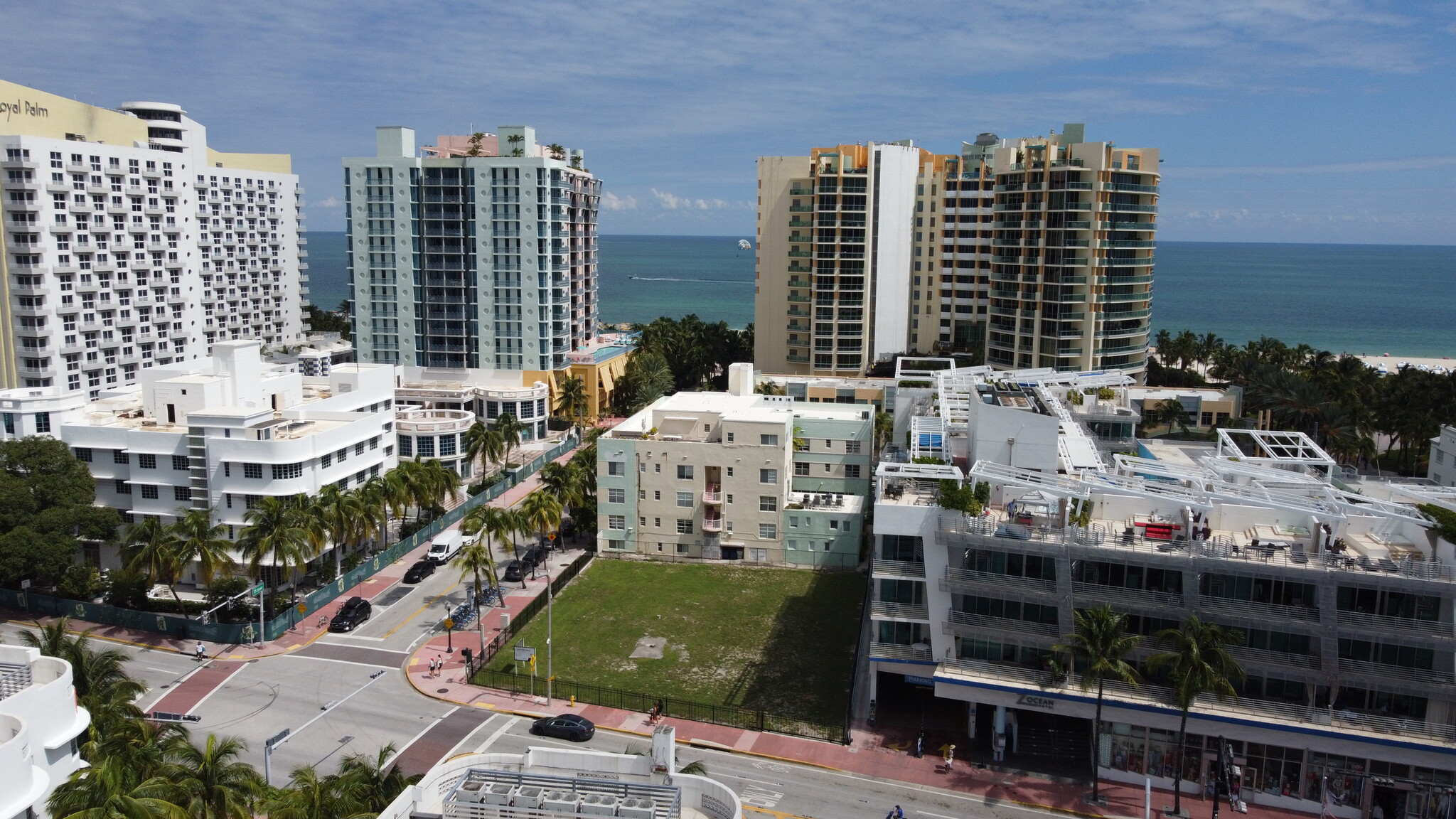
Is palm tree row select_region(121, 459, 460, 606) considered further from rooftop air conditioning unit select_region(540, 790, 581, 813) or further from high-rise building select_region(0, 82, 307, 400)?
high-rise building select_region(0, 82, 307, 400)

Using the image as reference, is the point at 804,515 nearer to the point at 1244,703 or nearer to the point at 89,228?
the point at 1244,703

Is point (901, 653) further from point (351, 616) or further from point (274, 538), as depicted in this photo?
point (274, 538)

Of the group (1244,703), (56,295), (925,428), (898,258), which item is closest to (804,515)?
(925,428)

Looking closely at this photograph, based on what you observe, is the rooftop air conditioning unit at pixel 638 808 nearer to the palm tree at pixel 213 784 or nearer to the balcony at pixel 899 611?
the palm tree at pixel 213 784

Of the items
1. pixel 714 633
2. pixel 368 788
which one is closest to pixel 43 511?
pixel 714 633

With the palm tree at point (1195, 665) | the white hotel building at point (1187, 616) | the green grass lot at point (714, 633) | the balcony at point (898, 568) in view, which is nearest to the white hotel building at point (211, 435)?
the green grass lot at point (714, 633)
